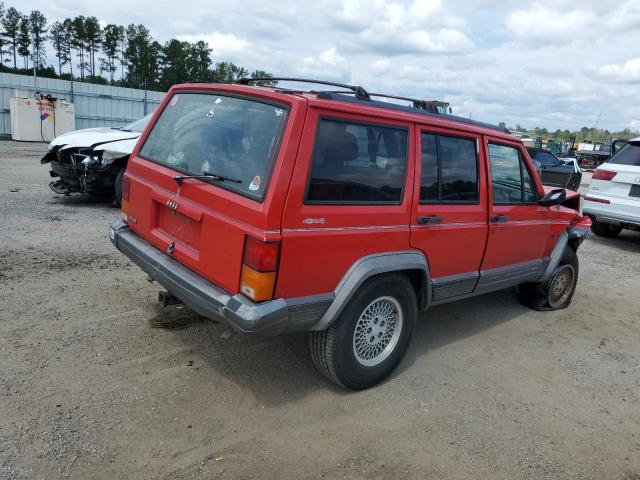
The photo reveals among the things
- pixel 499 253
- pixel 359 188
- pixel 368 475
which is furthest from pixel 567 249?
pixel 368 475

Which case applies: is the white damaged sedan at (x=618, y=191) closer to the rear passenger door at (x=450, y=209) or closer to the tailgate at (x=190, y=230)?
the rear passenger door at (x=450, y=209)

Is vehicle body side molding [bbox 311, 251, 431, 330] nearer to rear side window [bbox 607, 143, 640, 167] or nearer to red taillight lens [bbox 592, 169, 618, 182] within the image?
red taillight lens [bbox 592, 169, 618, 182]

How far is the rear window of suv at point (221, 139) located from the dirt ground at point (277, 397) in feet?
4.65

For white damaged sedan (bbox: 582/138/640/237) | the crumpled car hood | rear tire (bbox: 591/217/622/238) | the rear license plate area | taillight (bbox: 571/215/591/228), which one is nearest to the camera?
the rear license plate area

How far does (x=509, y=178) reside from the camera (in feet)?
14.8

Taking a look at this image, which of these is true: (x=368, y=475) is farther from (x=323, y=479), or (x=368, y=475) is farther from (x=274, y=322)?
(x=274, y=322)

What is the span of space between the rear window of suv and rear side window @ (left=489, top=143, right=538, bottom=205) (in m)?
2.14

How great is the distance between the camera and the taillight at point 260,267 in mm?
2834

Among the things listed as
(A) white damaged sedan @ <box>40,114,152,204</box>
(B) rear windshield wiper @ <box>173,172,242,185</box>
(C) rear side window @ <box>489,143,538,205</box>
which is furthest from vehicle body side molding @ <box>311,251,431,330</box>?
(A) white damaged sedan @ <box>40,114,152,204</box>

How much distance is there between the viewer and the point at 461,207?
3949mm

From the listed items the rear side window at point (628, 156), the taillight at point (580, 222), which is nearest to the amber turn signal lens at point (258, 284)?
the taillight at point (580, 222)

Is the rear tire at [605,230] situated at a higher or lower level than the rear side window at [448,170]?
lower

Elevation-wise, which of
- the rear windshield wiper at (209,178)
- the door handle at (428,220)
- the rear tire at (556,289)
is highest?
the rear windshield wiper at (209,178)

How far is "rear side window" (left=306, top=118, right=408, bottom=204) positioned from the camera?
3.05 meters
